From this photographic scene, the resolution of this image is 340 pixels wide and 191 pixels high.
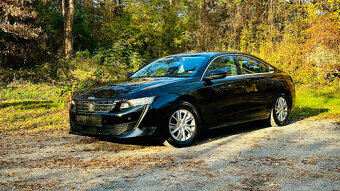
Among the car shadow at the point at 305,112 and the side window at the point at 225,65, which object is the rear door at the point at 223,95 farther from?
the car shadow at the point at 305,112

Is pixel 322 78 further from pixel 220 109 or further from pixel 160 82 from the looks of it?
pixel 160 82

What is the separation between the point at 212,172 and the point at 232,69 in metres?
3.10

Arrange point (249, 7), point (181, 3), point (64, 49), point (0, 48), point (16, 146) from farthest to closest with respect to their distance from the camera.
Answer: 1. point (181, 3)
2. point (64, 49)
3. point (249, 7)
4. point (0, 48)
5. point (16, 146)

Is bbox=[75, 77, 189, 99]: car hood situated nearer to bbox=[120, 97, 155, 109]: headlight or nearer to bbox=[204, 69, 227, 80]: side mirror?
bbox=[120, 97, 155, 109]: headlight

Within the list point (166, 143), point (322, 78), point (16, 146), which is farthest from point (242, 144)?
point (322, 78)

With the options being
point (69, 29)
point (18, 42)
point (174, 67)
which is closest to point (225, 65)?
point (174, 67)

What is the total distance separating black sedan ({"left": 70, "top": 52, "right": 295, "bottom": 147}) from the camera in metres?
5.66

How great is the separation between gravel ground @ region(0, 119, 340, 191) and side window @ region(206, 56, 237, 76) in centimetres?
123

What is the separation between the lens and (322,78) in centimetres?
1330

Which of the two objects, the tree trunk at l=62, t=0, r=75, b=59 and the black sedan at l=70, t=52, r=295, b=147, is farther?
the tree trunk at l=62, t=0, r=75, b=59

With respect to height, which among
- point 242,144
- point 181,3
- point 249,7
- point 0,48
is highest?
point 181,3

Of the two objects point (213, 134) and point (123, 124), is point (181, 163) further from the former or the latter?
point (213, 134)

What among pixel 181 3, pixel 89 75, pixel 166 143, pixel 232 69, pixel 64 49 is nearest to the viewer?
pixel 166 143

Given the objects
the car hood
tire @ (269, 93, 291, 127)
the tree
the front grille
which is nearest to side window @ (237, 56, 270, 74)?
tire @ (269, 93, 291, 127)
